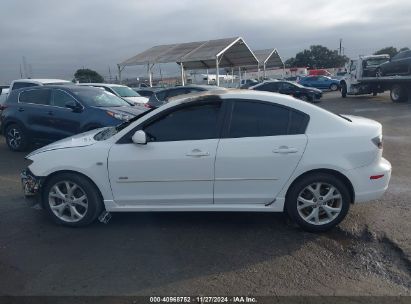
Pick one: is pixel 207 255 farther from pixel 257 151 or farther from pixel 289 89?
pixel 289 89

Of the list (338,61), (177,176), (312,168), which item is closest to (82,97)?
(177,176)

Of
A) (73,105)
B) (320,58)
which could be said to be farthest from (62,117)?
(320,58)

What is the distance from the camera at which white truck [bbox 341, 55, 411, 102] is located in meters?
21.8

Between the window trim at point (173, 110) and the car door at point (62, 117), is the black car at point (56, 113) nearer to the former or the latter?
the car door at point (62, 117)

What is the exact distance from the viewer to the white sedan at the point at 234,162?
4.58m

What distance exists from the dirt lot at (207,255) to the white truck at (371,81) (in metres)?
18.0

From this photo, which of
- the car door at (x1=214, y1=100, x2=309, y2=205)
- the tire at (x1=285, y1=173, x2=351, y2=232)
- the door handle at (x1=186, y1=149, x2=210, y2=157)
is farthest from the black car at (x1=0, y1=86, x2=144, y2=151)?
the tire at (x1=285, y1=173, x2=351, y2=232)

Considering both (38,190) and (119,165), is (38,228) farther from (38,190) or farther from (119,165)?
(119,165)

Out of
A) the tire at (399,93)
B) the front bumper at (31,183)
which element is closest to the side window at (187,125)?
the front bumper at (31,183)

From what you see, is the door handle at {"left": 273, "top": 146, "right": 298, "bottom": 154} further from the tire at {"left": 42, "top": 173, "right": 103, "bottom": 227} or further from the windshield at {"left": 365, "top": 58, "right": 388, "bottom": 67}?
the windshield at {"left": 365, "top": 58, "right": 388, "bottom": 67}


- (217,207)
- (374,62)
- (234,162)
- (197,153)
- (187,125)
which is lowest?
(217,207)

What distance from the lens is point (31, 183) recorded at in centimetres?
508

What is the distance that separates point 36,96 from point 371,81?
19781 mm

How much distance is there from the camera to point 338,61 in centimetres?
8912
